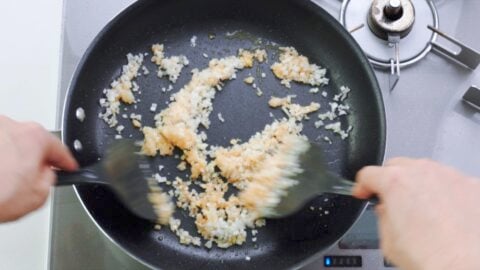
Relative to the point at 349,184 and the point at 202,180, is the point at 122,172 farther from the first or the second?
the point at 349,184

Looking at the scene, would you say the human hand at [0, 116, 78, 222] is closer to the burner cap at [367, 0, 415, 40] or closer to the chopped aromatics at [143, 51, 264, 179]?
the chopped aromatics at [143, 51, 264, 179]

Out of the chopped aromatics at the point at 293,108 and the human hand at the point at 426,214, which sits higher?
the chopped aromatics at the point at 293,108

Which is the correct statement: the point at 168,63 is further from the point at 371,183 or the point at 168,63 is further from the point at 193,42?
the point at 371,183

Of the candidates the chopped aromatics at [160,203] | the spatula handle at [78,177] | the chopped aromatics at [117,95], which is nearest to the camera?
the spatula handle at [78,177]

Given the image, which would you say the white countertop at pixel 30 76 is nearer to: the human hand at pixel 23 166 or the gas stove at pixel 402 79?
the gas stove at pixel 402 79

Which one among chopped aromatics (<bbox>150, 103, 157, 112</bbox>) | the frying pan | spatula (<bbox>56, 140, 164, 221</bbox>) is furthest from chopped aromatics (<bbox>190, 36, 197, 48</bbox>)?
spatula (<bbox>56, 140, 164, 221</bbox>)

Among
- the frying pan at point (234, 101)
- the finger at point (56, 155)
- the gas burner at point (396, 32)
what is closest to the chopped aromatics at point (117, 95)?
the frying pan at point (234, 101)

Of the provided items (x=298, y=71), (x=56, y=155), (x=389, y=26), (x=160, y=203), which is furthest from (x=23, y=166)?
(x=389, y=26)
